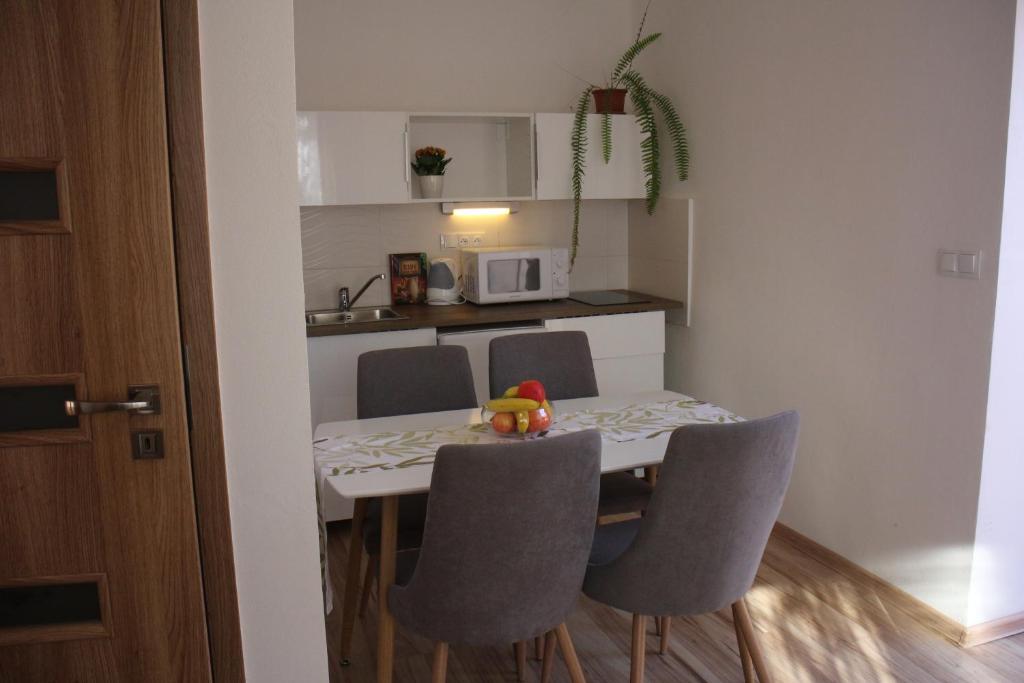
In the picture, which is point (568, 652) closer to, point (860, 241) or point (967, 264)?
point (967, 264)

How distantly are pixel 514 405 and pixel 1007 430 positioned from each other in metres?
1.60

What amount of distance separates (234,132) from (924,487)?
8.25 ft

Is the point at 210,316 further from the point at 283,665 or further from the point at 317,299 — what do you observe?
the point at 317,299

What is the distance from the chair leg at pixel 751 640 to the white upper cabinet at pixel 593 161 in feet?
7.93

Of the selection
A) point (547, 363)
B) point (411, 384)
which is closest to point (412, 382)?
point (411, 384)

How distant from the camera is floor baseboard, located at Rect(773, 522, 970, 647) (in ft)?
9.50

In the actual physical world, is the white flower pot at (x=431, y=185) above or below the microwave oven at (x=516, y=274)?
above

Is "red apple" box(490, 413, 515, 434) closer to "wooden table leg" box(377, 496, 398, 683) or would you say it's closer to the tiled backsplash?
"wooden table leg" box(377, 496, 398, 683)

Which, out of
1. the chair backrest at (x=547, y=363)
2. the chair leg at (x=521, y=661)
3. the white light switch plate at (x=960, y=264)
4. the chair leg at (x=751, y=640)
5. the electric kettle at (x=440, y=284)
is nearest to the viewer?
the chair leg at (x=751, y=640)

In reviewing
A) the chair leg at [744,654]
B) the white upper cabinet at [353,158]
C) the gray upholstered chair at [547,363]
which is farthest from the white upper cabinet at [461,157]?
the chair leg at [744,654]

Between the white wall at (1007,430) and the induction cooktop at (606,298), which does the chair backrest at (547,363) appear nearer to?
the induction cooktop at (606,298)

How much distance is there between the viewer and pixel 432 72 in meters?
4.34

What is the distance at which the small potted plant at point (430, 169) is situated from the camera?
13.7 feet

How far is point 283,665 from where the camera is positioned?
1850 mm
